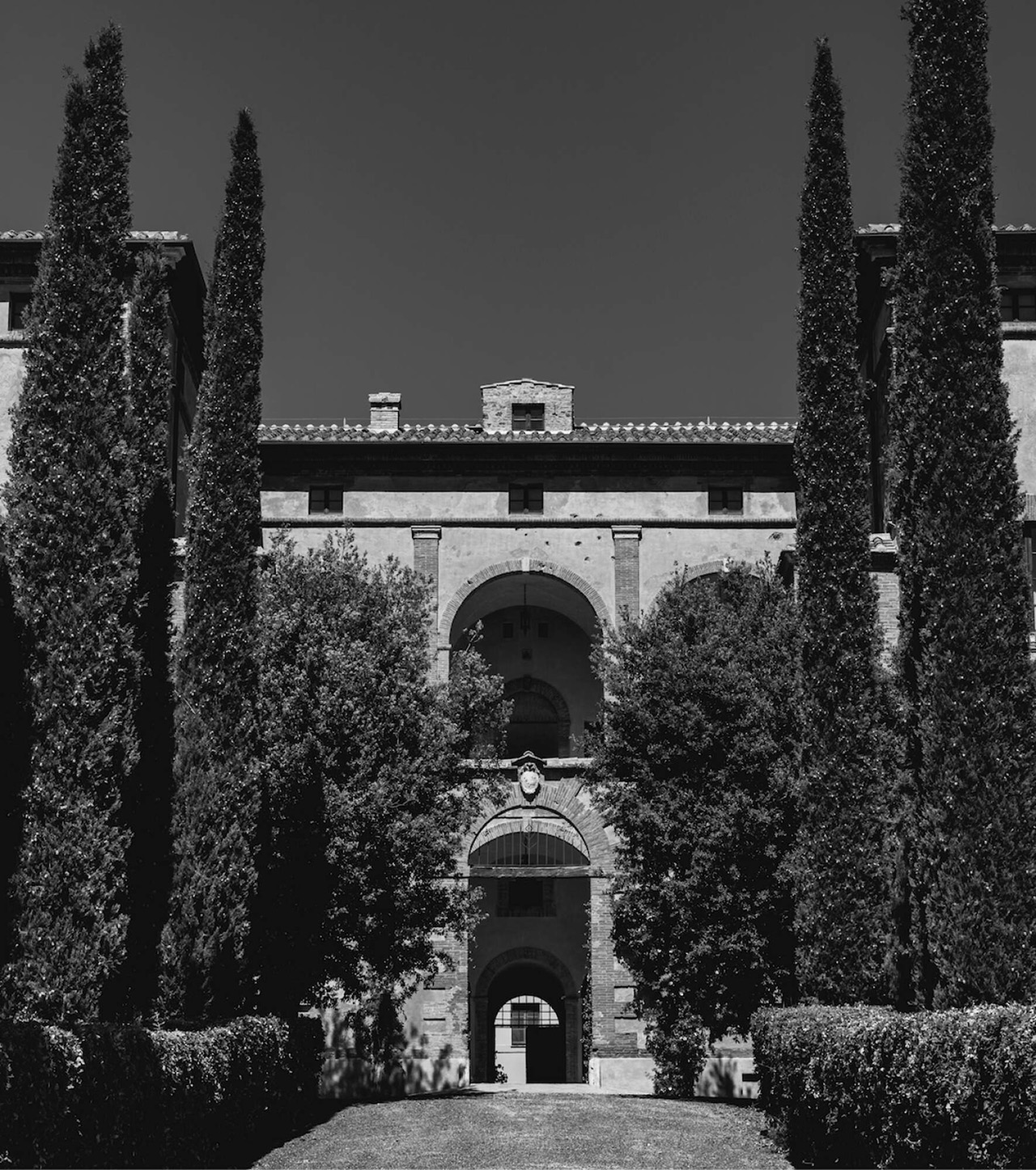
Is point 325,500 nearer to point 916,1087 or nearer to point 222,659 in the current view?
point 222,659

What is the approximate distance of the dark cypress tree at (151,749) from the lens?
45.8 ft

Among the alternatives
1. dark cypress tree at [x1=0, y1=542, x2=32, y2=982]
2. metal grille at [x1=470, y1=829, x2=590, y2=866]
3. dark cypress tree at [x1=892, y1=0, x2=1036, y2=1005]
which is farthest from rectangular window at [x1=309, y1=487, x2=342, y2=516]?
dark cypress tree at [x1=0, y1=542, x2=32, y2=982]

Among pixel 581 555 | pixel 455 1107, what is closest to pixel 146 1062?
pixel 455 1107

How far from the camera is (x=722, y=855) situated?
22.2m

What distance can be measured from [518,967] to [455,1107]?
21.1m

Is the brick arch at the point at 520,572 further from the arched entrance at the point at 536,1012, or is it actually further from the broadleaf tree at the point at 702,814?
the broadleaf tree at the point at 702,814

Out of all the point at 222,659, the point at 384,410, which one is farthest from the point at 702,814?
the point at 384,410

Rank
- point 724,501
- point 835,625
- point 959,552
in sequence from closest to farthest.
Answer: point 959,552
point 835,625
point 724,501

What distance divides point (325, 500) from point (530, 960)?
39.3 feet

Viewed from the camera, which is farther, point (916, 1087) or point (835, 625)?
point (835, 625)

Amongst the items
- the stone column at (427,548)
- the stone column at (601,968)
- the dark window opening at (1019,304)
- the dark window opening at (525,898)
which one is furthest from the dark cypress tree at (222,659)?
the dark window opening at (525,898)

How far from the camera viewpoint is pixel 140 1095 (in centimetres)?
1124

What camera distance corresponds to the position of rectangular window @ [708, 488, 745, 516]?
35.6 m

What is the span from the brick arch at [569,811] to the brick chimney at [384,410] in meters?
10.2
